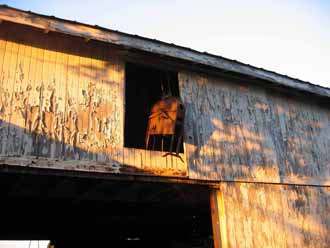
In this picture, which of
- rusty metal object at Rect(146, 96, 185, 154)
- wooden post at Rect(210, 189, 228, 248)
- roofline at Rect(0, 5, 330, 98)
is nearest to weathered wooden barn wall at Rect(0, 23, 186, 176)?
roofline at Rect(0, 5, 330, 98)

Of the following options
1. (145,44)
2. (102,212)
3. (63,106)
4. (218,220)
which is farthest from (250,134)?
(102,212)

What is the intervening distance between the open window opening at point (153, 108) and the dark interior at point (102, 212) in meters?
1.28

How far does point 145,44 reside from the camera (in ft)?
24.8

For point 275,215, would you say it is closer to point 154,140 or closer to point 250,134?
point 250,134

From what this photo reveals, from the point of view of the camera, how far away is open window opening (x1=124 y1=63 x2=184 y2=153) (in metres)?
7.42

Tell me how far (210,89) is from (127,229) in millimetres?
6235

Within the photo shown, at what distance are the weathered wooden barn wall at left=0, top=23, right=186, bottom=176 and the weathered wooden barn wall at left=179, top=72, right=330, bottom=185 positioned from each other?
2.91ft

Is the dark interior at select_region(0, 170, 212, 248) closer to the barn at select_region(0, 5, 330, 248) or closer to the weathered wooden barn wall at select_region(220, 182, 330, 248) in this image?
the barn at select_region(0, 5, 330, 248)

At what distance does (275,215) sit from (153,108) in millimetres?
3651

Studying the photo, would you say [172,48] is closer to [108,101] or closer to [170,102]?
[170,102]

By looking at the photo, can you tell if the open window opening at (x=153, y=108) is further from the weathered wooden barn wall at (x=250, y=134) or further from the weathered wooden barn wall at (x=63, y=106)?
the weathered wooden barn wall at (x=63, y=106)

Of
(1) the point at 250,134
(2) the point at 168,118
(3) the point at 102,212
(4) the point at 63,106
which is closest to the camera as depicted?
(4) the point at 63,106

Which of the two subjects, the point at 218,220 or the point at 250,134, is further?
the point at 250,134

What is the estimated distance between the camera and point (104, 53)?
7.52m
